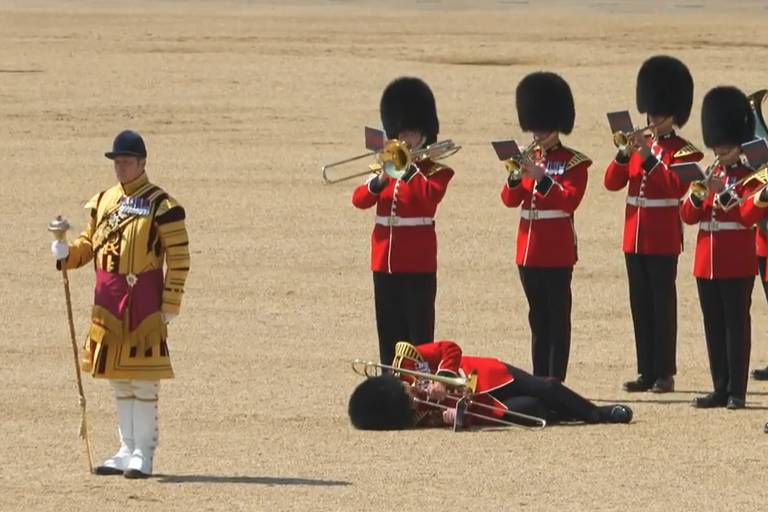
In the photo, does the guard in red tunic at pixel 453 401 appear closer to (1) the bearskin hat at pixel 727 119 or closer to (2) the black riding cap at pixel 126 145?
(1) the bearskin hat at pixel 727 119

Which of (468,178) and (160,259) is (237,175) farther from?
(160,259)

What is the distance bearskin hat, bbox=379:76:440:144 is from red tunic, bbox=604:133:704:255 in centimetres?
95

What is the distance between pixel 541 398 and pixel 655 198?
5.21 feet

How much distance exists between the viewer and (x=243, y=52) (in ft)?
85.7

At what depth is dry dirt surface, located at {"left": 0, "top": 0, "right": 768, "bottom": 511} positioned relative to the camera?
30.5 ft

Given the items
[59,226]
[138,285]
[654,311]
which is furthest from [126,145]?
[654,311]

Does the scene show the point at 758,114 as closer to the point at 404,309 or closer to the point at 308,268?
the point at 404,309

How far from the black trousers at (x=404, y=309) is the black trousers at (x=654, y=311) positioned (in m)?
1.17

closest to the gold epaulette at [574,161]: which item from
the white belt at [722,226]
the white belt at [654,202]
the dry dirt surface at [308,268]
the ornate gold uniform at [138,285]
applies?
the white belt at [654,202]

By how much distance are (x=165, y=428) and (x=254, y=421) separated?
1.40 ft

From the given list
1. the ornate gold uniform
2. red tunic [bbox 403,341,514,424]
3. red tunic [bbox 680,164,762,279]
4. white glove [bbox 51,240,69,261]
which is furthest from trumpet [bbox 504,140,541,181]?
white glove [bbox 51,240,69,261]

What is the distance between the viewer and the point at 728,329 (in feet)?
35.4

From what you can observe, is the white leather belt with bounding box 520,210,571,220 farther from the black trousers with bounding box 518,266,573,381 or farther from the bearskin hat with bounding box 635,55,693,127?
the bearskin hat with bounding box 635,55,693,127

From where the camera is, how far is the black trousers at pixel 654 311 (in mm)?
11531
